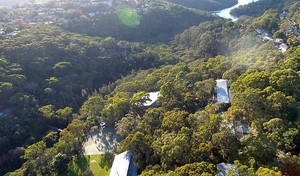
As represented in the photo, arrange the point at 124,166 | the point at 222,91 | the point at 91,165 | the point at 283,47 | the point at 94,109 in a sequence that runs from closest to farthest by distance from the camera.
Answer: the point at 124,166
the point at 91,165
the point at 222,91
the point at 94,109
the point at 283,47

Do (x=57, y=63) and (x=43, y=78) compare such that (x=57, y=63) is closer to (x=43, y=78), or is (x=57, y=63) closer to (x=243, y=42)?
(x=43, y=78)

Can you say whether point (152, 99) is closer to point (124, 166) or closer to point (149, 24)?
point (124, 166)

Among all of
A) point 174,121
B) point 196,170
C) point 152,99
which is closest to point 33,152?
point 174,121

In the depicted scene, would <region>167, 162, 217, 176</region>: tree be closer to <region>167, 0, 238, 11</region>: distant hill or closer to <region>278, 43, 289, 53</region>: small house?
<region>278, 43, 289, 53</region>: small house

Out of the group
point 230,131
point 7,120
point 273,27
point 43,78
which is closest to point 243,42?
point 273,27

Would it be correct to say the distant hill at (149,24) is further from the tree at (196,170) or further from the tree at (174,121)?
the tree at (196,170)

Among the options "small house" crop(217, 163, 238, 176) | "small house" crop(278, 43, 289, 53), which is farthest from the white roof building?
"small house" crop(278, 43, 289, 53)
